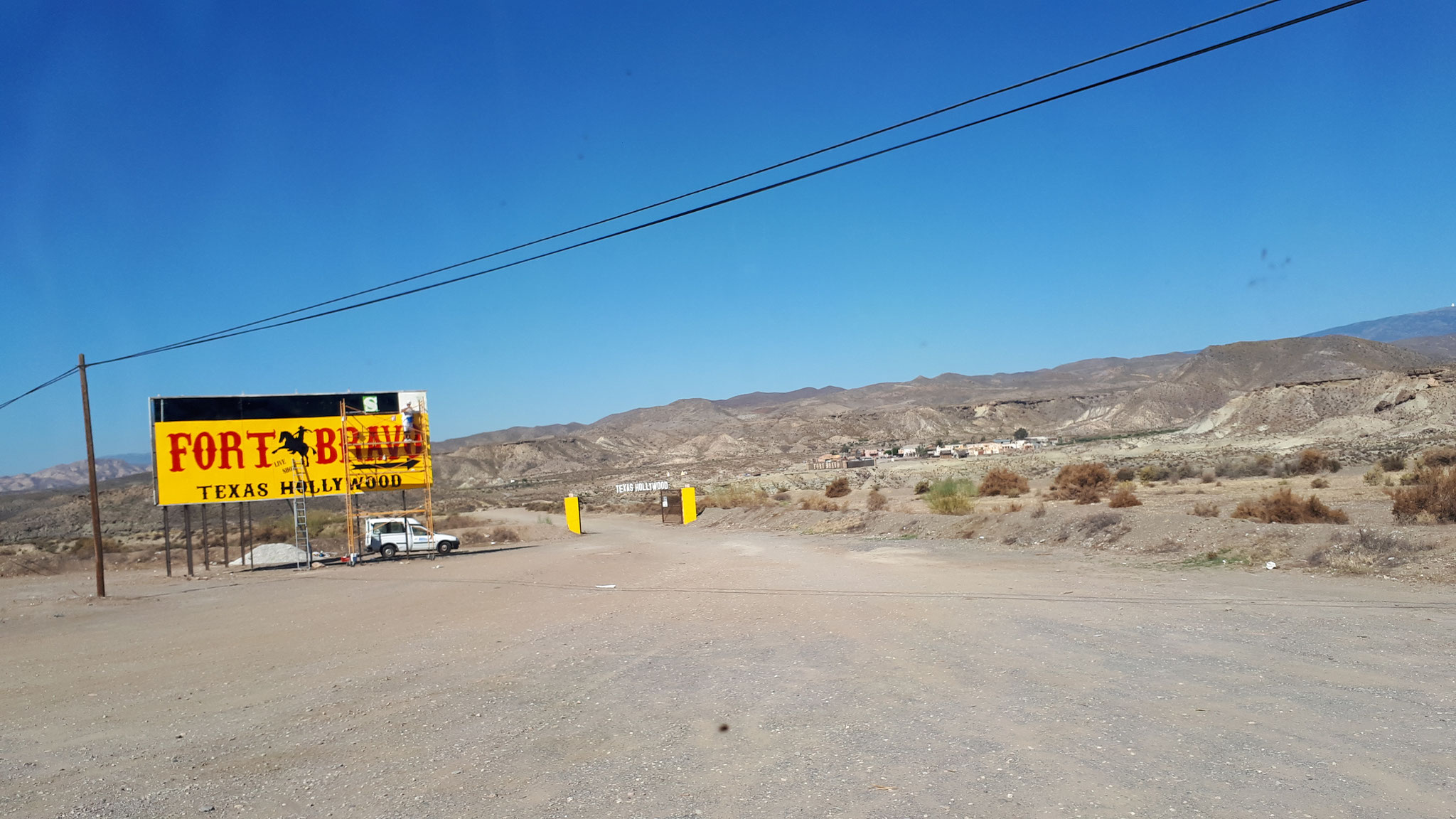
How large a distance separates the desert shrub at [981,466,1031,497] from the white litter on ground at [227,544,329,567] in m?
30.3

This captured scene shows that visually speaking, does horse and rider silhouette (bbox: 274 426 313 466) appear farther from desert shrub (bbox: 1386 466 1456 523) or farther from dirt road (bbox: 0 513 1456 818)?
desert shrub (bbox: 1386 466 1456 523)

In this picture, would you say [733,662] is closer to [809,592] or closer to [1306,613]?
[809,592]

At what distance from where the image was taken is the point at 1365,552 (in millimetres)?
16031

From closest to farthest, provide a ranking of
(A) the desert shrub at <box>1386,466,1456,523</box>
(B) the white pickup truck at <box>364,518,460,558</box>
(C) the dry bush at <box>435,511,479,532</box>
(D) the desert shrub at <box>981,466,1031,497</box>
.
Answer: (A) the desert shrub at <box>1386,466,1456,523</box> → (B) the white pickup truck at <box>364,518,460,558</box> → (D) the desert shrub at <box>981,466,1031,497</box> → (C) the dry bush at <box>435,511,479,532</box>

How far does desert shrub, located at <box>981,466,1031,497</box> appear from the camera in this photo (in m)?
43.9

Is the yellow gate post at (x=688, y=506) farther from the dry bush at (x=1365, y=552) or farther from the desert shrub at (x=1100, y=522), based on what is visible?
the dry bush at (x=1365, y=552)

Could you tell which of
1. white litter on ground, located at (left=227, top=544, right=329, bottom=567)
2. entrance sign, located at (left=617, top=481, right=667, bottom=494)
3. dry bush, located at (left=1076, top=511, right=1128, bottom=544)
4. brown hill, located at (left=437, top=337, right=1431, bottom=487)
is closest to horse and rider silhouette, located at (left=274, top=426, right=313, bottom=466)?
white litter on ground, located at (left=227, top=544, right=329, bottom=567)

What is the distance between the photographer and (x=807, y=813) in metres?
6.00

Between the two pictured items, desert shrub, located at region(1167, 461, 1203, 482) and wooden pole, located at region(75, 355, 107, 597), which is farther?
→ desert shrub, located at region(1167, 461, 1203, 482)

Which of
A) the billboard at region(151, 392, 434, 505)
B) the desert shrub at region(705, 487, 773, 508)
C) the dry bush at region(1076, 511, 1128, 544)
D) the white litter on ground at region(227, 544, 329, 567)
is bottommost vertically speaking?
the dry bush at region(1076, 511, 1128, 544)

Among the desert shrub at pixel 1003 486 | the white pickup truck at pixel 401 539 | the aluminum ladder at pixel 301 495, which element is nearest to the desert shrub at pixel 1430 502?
the desert shrub at pixel 1003 486

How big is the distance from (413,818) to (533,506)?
67146 mm

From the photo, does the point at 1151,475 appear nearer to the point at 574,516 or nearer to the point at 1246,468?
the point at 1246,468

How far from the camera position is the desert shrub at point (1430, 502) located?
61.4 feet
